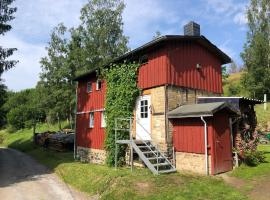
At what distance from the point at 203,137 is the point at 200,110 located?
1392 mm

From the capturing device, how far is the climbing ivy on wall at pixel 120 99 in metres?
19.0

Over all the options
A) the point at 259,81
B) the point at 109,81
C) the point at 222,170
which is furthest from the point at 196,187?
the point at 259,81

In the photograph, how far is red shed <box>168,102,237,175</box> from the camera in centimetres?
1479

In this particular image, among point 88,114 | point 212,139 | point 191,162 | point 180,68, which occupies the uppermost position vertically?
point 180,68

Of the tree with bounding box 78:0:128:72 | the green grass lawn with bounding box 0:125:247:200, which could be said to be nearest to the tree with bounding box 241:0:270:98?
the tree with bounding box 78:0:128:72

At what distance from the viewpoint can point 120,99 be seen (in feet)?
63.5

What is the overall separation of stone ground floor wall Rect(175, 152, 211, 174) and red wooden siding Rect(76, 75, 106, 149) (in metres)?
7.49

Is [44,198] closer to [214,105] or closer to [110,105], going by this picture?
[110,105]

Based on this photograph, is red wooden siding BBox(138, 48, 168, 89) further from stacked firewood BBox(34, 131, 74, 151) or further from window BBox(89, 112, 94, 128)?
stacked firewood BBox(34, 131, 74, 151)

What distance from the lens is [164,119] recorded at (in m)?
16.8

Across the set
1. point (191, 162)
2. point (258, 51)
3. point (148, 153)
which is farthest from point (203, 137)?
point (258, 51)

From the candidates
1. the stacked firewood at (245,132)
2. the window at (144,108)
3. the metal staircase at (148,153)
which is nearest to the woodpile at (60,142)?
the metal staircase at (148,153)

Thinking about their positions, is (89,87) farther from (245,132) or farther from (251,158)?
(251,158)

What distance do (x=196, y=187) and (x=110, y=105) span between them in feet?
30.6
